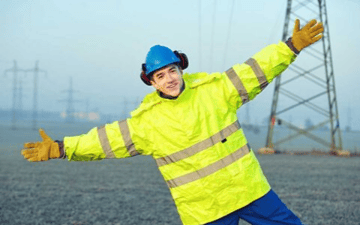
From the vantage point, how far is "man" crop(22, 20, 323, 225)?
2797 mm

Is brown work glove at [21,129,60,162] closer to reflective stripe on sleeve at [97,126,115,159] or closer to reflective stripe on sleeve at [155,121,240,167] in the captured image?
reflective stripe on sleeve at [97,126,115,159]

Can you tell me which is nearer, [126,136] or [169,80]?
[169,80]

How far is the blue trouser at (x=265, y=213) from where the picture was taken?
→ 9.18 feet

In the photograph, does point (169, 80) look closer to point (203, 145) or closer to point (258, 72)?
point (203, 145)

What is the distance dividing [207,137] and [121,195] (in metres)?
5.67

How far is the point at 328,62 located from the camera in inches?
782

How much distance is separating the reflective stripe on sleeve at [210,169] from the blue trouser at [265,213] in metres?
0.32

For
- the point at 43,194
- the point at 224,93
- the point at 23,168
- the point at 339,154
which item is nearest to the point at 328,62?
the point at 339,154

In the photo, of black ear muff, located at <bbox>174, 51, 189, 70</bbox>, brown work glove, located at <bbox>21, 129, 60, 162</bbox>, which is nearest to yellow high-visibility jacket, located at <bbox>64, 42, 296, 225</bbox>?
black ear muff, located at <bbox>174, 51, 189, 70</bbox>

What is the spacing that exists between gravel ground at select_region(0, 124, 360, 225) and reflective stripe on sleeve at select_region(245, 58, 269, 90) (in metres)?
3.65

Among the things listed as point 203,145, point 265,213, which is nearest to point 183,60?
point 203,145

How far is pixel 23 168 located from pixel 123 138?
10.7m

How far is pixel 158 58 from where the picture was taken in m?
2.87

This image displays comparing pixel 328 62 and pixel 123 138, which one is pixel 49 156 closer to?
pixel 123 138
